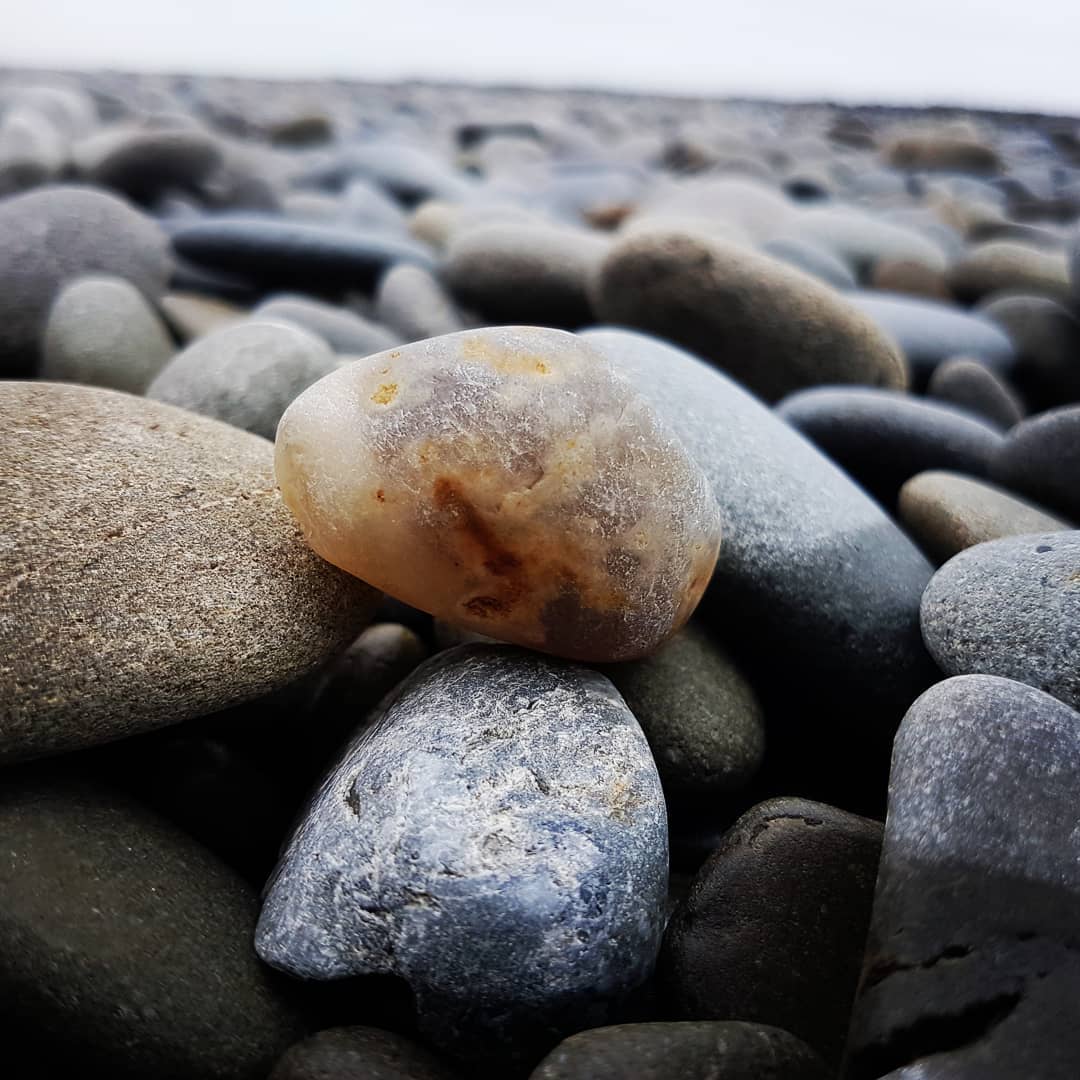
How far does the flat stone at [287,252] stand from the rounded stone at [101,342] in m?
0.65

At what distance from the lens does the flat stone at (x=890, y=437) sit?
5.32 ft

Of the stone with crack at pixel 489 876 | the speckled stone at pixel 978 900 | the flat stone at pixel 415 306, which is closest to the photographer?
the speckled stone at pixel 978 900

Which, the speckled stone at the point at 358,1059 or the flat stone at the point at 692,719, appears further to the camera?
the flat stone at the point at 692,719

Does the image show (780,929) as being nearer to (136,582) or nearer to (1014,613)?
(1014,613)

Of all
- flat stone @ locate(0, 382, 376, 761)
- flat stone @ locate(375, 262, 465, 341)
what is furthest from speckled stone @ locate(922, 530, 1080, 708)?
flat stone @ locate(375, 262, 465, 341)

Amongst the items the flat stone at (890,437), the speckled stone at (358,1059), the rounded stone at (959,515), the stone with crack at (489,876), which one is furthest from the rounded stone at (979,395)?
the speckled stone at (358,1059)

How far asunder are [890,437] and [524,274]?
3.69ft

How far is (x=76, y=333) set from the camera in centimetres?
179

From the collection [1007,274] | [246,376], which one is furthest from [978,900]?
[1007,274]

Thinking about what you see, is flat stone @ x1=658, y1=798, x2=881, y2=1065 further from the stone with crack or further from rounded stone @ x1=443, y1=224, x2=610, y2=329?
rounded stone @ x1=443, y1=224, x2=610, y2=329

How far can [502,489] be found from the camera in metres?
0.94

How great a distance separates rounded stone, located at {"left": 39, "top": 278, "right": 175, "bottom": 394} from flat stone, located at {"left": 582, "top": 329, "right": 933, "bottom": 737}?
1034 millimetres

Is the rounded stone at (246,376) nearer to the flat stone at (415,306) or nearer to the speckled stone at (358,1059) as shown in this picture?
the flat stone at (415,306)

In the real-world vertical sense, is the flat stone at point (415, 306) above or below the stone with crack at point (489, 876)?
above
